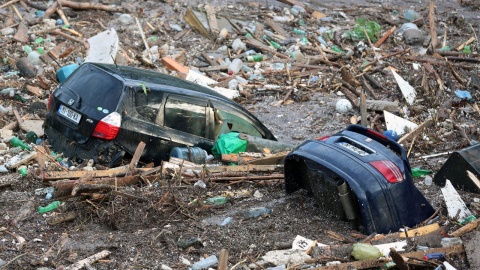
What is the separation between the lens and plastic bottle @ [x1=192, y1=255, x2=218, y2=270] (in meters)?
6.68

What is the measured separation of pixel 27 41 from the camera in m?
16.3

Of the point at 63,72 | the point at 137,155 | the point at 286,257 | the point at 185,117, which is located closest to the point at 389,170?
the point at 286,257

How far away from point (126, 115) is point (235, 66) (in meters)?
6.70

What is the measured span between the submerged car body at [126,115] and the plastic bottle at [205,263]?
343 centimetres

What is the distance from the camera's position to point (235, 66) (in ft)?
53.2

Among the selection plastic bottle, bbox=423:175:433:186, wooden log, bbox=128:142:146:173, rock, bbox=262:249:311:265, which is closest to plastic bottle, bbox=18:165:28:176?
wooden log, bbox=128:142:146:173

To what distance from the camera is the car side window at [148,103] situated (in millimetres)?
9953

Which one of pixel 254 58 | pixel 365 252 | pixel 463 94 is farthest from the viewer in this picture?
pixel 254 58

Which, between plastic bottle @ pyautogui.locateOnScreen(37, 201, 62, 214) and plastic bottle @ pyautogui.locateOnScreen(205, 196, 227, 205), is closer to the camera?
plastic bottle @ pyautogui.locateOnScreen(37, 201, 62, 214)

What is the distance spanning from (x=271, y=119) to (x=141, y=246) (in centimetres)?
757

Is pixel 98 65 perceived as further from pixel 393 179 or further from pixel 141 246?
pixel 393 179

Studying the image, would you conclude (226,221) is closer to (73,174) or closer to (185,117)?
(73,174)

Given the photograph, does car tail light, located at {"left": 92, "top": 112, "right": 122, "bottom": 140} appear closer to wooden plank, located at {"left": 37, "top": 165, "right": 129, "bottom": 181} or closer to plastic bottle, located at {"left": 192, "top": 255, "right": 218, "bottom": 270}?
wooden plank, located at {"left": 37, "top": 165, "right": 129, "bottom": 181}

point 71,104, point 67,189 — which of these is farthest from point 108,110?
point 67,189
